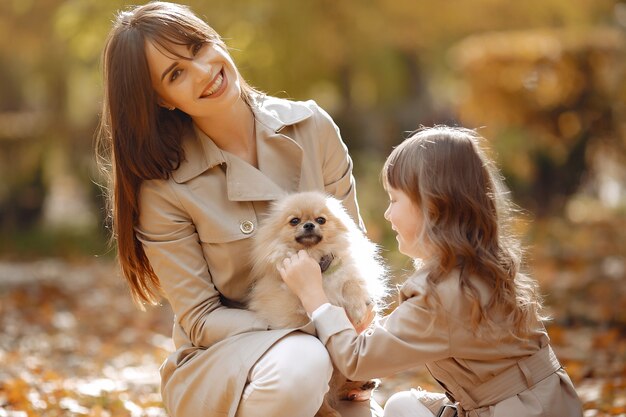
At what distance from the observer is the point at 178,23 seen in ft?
9.71

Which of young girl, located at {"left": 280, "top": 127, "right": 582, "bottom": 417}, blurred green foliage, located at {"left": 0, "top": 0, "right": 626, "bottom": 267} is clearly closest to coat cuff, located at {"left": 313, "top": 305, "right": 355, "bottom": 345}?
young girl, located at {"left": 280, "top": 127, "right": 582, "bottom": 417}

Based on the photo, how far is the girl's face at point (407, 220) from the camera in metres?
2.74

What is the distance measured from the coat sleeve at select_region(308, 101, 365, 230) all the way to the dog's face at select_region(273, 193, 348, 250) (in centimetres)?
33

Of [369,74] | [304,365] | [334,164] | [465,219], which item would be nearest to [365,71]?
[369,74]

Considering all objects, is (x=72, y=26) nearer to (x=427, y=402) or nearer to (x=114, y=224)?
(x=114, y=224)

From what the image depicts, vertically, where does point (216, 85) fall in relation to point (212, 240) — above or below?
above

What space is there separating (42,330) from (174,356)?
13.9 feet

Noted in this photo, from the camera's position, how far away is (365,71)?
17.0m

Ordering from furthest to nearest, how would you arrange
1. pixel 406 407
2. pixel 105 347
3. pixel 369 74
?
pixel 369 74
pixel 105 347
pixel 406 407

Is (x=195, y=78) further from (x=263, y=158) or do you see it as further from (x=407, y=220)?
(x=407, y=220)

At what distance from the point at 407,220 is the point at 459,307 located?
0.38 meters

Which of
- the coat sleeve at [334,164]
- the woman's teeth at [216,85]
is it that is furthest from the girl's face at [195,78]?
the coat sleeve at [334,164]

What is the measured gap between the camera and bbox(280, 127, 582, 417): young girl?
254 centimetres

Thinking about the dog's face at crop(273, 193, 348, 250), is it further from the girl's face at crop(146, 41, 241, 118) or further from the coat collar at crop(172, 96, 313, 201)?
the girl's face at crop(146, 41, 241, 118)
